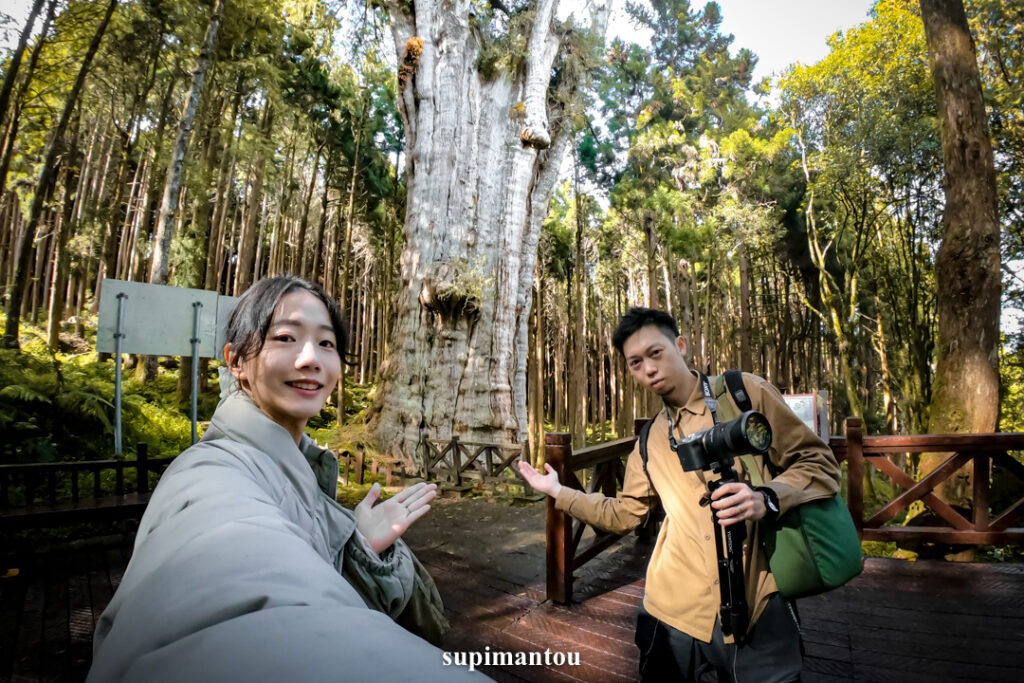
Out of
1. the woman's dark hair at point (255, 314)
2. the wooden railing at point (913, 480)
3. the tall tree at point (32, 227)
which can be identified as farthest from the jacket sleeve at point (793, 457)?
the tall tree at point (32, 227)

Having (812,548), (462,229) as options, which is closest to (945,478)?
(812,548)

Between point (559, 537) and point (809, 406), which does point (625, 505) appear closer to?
point (559, 537)

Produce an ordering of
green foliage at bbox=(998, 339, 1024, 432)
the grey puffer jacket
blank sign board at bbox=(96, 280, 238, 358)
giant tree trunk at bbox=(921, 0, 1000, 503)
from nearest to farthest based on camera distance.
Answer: the grey puffer jacket, blank sign board at bbox=(96, 280, 238, 358), giant tree trunk at bbox=(921, 0, 1000, 503), green foliage at bbox=(998, 339, 1024, 432)

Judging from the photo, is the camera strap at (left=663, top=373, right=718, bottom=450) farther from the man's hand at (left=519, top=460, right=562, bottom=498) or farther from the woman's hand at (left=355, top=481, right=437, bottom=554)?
the woman's hand at (left=355, top=481, right=437, bottom=554)

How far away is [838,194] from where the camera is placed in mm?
11359

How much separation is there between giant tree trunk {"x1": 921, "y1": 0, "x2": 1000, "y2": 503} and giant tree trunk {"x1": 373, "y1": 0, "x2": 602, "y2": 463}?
563cm

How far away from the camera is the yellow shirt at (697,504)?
155 centimetres

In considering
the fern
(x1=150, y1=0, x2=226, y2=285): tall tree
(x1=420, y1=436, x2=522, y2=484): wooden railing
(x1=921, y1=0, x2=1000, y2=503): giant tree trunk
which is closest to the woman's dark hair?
(x1=420, y1=436, x2=522, y2=484): wooden railing

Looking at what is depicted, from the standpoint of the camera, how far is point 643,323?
187 cm

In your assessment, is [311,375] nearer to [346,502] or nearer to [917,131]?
[346,502]

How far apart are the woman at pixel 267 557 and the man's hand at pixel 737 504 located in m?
0.90

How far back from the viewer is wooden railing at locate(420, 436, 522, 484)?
7.21m

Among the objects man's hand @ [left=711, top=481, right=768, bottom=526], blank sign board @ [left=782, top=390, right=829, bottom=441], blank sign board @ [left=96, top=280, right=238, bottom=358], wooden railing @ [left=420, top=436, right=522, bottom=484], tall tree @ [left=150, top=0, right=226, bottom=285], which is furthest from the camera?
tall tree @ [left=150, top=0, right=226, bottom=285]

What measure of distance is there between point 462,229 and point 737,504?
7702mm
